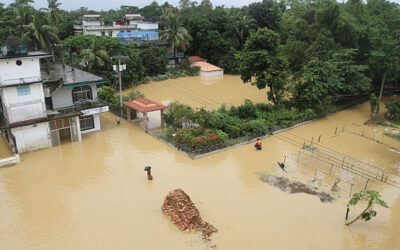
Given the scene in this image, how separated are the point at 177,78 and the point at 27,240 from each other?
3723cm

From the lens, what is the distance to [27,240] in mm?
13852

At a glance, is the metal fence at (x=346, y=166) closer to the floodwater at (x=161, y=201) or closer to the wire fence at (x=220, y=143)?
the floodwater at (x=161, y=201)

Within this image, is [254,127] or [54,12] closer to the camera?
[254,127]

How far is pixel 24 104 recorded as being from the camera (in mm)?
22172

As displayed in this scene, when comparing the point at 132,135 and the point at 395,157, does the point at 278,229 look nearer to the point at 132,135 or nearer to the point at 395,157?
the point at 395,157

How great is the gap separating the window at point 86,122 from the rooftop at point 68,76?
3017mm

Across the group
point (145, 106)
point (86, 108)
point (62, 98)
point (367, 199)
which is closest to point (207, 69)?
point (145, 106)

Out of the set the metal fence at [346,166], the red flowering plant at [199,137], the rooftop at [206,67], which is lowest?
the metal fence at [346,166]

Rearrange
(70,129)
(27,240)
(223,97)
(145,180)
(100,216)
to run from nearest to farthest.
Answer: (27,240)
(100,216)
(145,180)
(70,129)
(223,97)

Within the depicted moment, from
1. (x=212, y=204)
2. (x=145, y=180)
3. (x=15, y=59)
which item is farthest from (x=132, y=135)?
(x=212, y=204)

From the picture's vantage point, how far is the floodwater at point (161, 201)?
13898mm

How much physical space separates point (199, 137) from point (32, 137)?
38.5 ft

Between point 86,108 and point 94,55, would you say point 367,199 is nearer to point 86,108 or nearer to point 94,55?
point 86,108

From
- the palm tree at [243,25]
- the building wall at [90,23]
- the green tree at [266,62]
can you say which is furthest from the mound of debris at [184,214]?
the building wall at [90,23]
